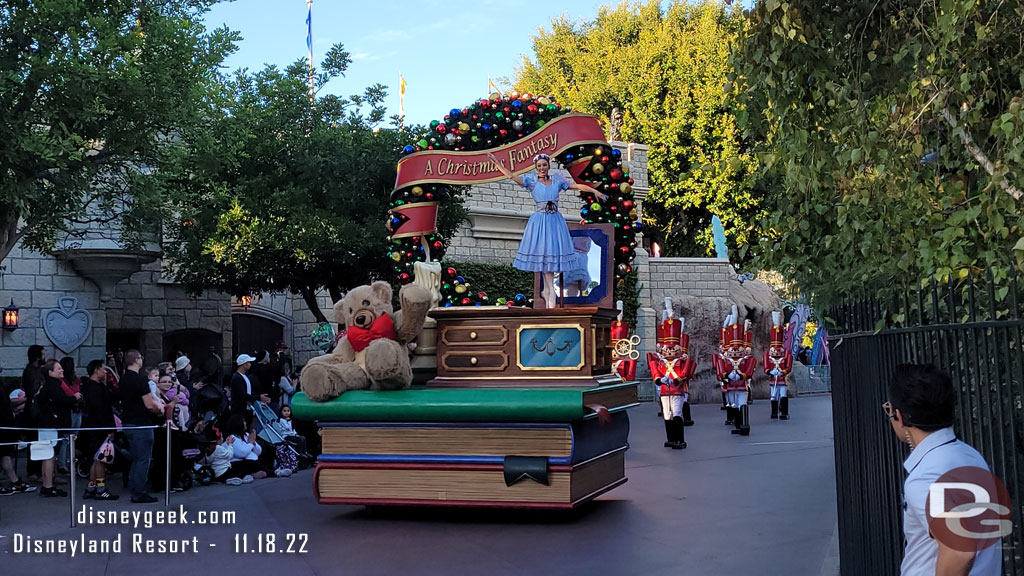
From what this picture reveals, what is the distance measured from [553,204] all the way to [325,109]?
9.75 m

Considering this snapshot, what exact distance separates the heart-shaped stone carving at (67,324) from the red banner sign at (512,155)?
32.5 feet

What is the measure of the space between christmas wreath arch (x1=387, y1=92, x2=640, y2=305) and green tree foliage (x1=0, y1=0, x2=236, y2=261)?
3184 mm

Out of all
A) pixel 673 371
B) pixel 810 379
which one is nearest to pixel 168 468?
pixel 673 371

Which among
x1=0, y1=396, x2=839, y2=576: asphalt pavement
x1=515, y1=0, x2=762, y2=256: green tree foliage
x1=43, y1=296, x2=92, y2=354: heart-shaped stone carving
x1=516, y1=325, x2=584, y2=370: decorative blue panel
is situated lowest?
x1=0, y1=396, x2=839, y2=576: asphalt pavement

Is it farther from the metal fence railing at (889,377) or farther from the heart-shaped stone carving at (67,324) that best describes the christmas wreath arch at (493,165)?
the heart-shaped stone carving at (67,324)

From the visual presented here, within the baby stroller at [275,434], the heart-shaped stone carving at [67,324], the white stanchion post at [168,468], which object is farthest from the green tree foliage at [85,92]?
the heart-shaped stone carving at [67,324]

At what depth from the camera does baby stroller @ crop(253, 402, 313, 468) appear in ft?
41.3

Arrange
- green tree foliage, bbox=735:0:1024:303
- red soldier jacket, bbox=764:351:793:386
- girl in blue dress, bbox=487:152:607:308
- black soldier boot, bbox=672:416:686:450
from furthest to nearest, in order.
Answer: red soldier jacket, bbox=764:351:793:386 < black soldier boot, bbox=672:416:686:450 < girl in blue dress, bbox=487:152:607:308 < green tree foliage, bbox=735:0:1024:303

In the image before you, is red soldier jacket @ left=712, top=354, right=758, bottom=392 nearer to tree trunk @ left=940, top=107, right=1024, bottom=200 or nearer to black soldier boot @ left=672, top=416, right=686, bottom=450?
black soldier boot @ left=672, top=416, right=686, bottom=450

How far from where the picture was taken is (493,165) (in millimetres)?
10688

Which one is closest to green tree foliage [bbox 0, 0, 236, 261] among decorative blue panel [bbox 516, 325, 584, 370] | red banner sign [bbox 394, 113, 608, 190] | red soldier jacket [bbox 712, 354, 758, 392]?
red banner sign [bbox 394, 113, 608, 190]

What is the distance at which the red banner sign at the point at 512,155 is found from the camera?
1058 centimetres

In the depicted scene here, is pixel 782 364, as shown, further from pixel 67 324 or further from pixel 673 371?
pixel 67 324

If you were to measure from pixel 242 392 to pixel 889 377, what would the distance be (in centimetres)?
940
